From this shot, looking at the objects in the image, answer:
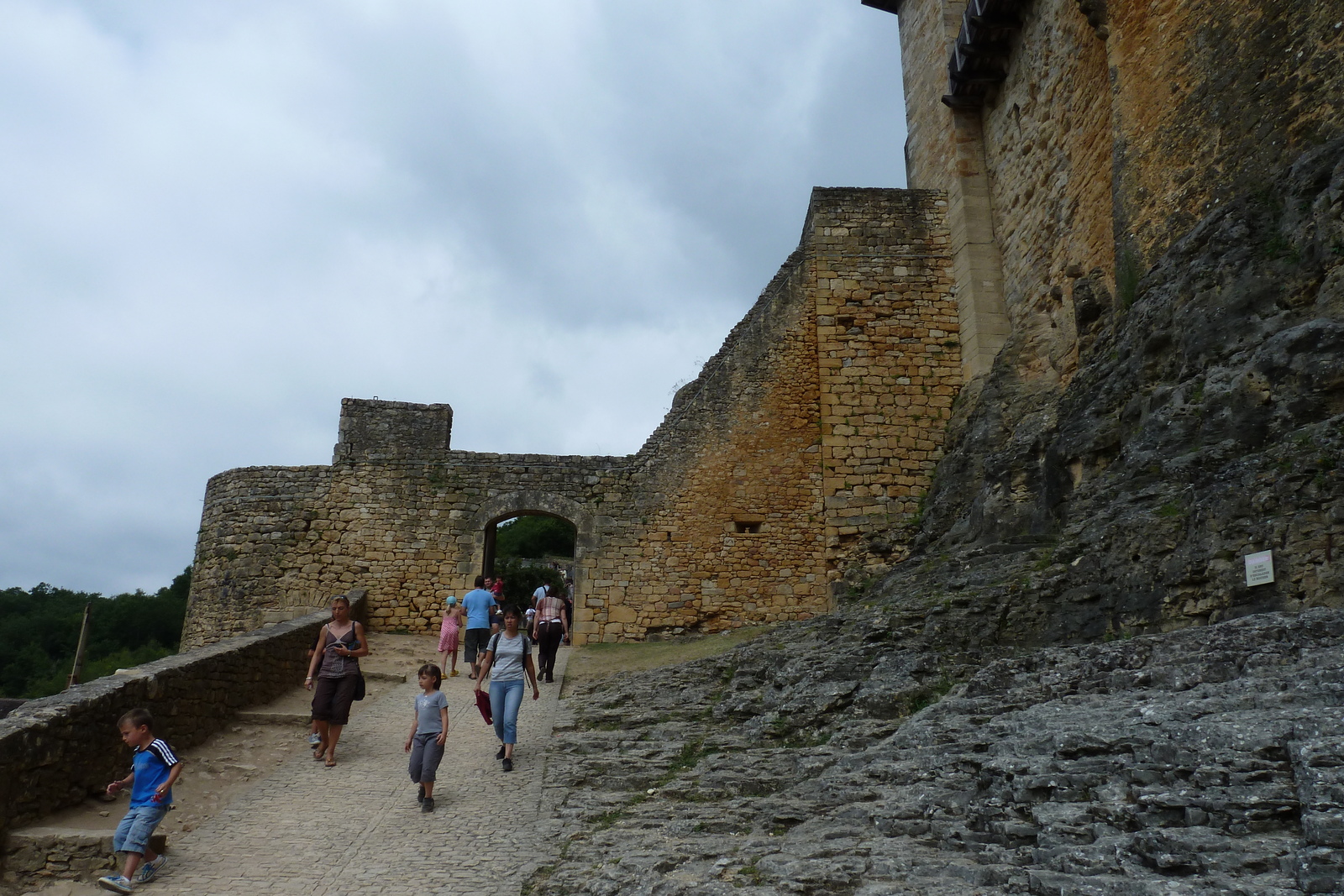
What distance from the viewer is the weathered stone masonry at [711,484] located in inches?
549

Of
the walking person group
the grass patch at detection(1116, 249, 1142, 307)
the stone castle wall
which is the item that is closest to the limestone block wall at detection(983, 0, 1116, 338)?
the stone castle wall

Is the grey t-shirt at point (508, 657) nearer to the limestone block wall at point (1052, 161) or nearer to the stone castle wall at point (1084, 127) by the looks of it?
the stone castle wall at point (1084, 127)

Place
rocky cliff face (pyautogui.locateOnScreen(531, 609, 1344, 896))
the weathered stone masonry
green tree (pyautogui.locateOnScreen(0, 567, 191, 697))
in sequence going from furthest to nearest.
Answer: green tree (pyautogui.locateOnScreen(0, 567, 191, 697)) < the weathered stone masonry < rocky cliff face (pyautogui.locateOnScreen(531, 609, 1344, 896))

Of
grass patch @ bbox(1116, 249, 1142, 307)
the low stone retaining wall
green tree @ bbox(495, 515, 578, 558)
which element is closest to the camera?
the low stone retaining wall

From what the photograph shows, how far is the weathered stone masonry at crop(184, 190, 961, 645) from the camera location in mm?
→ 13945

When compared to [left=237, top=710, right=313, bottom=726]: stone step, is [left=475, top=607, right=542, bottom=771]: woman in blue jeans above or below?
above

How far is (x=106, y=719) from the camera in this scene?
20.3 ft

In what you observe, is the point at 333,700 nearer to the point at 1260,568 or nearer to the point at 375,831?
the point at 375,831

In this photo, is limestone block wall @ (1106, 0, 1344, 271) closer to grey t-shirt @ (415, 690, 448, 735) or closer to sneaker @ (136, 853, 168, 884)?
grey t-shirt @ (415, 690, 448, 735)

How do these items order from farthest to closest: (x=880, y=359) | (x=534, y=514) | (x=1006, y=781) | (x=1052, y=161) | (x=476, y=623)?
(x=534, y=514) → (x=880, y=359) → (x=1052, y=161) → (x=476, y=623) → (x=1006, y=781)

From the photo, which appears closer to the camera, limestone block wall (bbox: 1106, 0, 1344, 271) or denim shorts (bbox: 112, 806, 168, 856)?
denim shorts (bbox: 112, 806, 168, 856)

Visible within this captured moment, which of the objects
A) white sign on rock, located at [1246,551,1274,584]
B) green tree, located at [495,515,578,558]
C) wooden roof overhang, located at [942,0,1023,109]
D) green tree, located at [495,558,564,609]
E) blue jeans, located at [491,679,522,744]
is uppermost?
wooden roof overhang, located at [942,0,1023,109]

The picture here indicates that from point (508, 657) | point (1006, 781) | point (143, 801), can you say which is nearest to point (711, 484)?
point (508, 657)

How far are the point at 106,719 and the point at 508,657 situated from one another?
2768 mm
